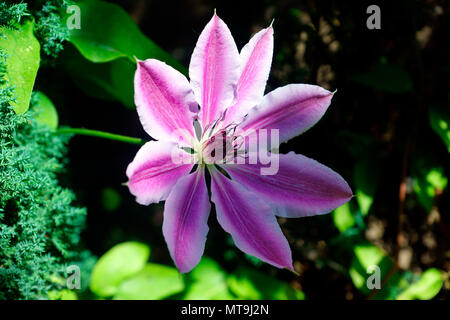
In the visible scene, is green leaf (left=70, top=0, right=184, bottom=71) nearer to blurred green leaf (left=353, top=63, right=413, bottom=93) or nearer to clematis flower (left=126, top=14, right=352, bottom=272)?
clematis flower (left=126, top=14, right=352, bottom=272)

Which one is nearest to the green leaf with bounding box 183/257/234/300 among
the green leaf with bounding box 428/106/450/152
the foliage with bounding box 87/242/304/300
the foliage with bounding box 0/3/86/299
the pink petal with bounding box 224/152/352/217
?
the foliage with bounding box 87/242/304/300

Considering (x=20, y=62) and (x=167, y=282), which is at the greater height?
(x=20, y=62)

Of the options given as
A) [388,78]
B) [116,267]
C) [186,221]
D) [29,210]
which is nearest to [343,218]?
[388,78]

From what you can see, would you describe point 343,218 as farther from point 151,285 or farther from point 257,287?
point 151,285

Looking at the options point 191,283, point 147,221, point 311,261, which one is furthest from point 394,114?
point 147,221

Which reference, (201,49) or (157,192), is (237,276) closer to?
(157,192)

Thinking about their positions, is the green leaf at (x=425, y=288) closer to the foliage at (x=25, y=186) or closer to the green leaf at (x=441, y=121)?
the green leaf at (x=441, y=121)
